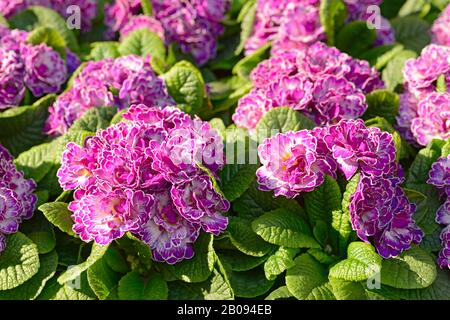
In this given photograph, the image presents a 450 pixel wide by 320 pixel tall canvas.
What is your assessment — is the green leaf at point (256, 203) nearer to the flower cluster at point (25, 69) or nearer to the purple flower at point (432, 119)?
the purple flower at point (432, 119)

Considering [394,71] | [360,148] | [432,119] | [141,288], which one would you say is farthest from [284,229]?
[394,71]

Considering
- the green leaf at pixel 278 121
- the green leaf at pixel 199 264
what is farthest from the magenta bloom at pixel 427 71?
the green leaf at pixel 199 264

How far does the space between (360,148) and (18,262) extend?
1022 mm

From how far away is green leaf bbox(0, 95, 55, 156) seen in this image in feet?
8.50

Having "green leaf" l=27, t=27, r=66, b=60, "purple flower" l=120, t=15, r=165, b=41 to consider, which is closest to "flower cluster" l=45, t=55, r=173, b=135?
"green leaf" l=27, t=27, r=66, b=60

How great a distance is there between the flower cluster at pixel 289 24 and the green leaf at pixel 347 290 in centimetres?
105

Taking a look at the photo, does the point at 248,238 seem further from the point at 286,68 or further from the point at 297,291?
the point at 286,68

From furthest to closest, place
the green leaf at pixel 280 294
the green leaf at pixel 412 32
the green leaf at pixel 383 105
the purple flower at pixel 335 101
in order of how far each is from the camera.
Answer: the green leaf at pixel 412 32
the green leaf at pixel 383 105
the purple flower at pixel 335 101
the green leaf at pixel 280 294

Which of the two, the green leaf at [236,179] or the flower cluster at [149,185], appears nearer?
the flower cluster at [149,185]

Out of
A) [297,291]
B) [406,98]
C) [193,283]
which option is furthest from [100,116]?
[406,98]

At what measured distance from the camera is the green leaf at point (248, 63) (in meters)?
2.88

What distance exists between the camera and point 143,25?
9.95 ft

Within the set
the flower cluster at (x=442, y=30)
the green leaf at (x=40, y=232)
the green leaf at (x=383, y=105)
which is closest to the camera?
the green leaf at (x=40, y=232)

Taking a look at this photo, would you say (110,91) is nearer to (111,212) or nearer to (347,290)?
(111,212)
